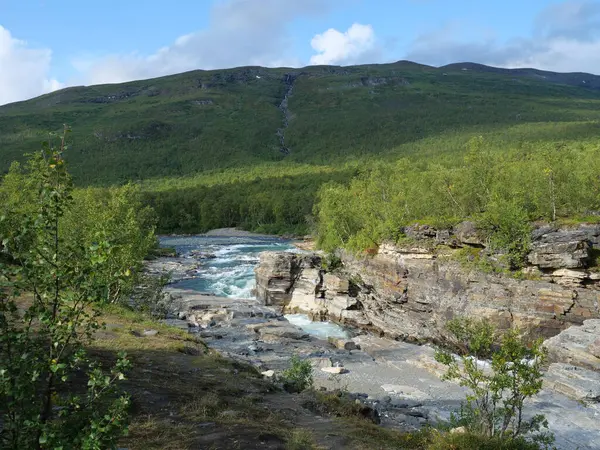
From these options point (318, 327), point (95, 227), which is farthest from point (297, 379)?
point (318, 327)

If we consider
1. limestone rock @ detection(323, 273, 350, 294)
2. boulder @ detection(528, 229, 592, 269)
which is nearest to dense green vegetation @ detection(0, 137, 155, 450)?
boulder @ detection(528, 229, 592, 269)

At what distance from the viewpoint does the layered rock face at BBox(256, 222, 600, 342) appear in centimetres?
3256

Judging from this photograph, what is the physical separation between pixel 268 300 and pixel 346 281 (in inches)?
393

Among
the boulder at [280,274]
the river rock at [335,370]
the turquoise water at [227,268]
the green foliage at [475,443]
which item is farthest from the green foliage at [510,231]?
the turquoise water at [227,268]

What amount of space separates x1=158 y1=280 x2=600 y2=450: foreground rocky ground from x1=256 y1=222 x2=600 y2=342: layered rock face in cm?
353

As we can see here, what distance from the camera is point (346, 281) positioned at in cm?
4803

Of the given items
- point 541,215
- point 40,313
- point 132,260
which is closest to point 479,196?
point 541,215

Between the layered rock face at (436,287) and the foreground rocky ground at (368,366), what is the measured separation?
353 cm

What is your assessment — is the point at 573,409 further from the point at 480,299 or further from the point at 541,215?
the point at 541,215

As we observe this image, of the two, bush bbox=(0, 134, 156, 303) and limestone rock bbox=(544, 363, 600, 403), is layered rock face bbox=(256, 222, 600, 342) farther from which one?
bush bbox=(0, 134, 156, 303)

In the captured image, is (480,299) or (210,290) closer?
(480,299)

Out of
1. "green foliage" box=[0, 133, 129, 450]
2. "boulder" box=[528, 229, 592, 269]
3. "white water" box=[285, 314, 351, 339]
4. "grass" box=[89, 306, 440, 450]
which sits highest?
"green foliage" box=[0, 133, 129, 450]

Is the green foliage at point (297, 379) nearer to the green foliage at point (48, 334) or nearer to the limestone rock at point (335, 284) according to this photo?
the green foliage at point (48, 334)

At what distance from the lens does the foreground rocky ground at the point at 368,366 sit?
74.7 ft
